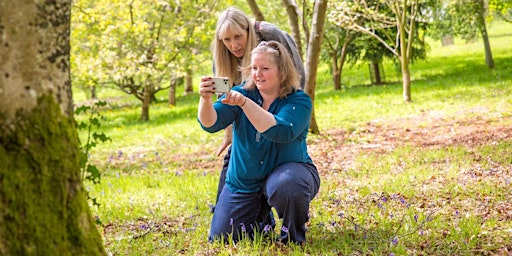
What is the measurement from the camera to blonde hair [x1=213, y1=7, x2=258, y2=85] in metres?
5.05

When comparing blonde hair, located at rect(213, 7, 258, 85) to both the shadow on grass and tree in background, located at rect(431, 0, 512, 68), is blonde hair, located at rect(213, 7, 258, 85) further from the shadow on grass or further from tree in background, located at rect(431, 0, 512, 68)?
tree in background, located at rect(431, 0, 512, 68)

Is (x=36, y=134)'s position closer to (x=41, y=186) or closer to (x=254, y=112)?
(x=41, y=186)

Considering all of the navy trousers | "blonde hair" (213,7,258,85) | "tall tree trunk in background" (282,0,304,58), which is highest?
"tall tree trunk in background" (282,0,304,58)

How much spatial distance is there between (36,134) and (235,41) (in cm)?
258

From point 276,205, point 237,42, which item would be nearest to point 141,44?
point 237,42

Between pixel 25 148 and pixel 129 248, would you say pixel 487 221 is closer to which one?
pixel 129 248

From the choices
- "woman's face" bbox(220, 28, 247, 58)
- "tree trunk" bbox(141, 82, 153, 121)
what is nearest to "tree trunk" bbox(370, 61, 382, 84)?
"tree trunk" bbox(141, 82, 153, 121)

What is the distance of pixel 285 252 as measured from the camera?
4.18 metres

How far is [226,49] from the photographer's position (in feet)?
17.4

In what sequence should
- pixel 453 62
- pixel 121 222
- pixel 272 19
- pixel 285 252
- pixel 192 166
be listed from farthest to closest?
pixel 453 62, pixel 272 19, pixel 192 166, pixel 121 222, pixel 285 252

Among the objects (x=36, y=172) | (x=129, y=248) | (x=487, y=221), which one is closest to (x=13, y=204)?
(x=36, y=172)

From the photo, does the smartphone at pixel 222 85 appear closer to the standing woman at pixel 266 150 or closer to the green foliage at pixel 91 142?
the standing woman at pixel 266 150

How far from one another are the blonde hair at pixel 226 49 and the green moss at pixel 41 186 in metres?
2.32

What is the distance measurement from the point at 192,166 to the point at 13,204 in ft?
23.8
